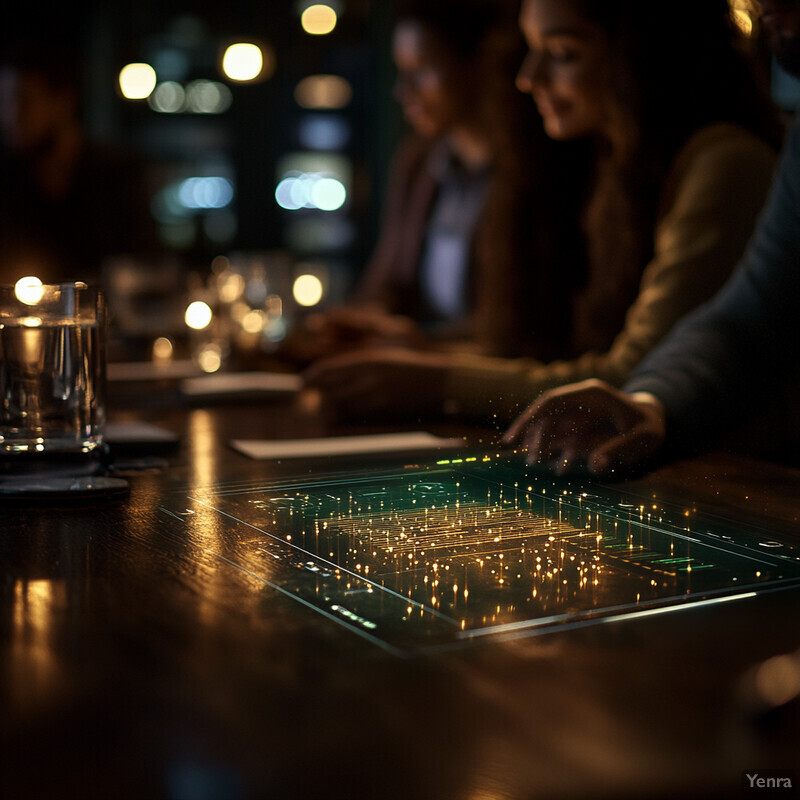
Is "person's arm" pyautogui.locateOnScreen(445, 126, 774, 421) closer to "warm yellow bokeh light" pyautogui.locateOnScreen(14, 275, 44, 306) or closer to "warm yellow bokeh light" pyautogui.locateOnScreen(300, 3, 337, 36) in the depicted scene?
"warm yellow bokeh light" pyautogui.locateOnScreen(14, 275, 44, 306)

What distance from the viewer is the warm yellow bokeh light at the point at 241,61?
3910 mm

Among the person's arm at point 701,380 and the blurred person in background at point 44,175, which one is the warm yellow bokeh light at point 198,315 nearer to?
the person's arm at point 701,380

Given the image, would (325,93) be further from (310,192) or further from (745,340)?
(745,340)

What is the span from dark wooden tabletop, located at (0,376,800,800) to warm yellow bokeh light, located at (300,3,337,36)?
3.54 m

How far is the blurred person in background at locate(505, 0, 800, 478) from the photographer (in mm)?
830

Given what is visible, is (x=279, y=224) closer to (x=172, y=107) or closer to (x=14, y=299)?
(x=172, y=107)

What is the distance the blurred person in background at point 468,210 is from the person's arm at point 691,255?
19.1 inches

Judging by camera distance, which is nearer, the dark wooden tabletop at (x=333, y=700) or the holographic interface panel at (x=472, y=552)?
the dark wooden tabletop at (x=333, y=700)

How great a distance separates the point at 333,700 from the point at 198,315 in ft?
5.33

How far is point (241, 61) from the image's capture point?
391 centimetres

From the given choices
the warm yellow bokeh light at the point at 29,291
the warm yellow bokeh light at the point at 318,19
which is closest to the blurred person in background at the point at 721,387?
the warm yellow bokeh light at the point at 29,291

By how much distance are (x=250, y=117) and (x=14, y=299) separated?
6.05 metres

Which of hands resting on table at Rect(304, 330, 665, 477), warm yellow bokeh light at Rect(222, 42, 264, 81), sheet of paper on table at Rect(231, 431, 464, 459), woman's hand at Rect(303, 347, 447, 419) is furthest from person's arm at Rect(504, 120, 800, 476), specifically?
warm yellow bokeh light at Rect(222, 42, 264, 81)

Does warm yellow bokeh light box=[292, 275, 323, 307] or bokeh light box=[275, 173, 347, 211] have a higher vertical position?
bokeh light box=[275, 173, 347, 211]
